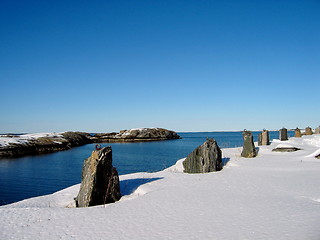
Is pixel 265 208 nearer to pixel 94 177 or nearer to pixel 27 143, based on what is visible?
pixel 94 177

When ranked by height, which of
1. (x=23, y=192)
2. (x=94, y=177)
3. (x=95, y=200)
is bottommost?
(x=23, y=192)

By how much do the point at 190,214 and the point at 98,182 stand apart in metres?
4.22

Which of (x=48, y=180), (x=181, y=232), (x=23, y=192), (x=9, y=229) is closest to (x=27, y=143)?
(x=48, y=180)

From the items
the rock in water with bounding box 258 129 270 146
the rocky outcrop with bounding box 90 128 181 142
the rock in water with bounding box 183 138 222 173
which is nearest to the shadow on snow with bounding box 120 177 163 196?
the rock in water with bounding box 183 138 222 173

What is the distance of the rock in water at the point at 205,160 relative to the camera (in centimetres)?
1317

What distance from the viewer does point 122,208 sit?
Result: 7242 millimetres

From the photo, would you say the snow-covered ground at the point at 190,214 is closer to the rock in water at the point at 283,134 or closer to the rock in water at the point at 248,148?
the rock in water at the point at 248,148

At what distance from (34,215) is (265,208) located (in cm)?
670

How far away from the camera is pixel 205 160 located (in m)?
13.3

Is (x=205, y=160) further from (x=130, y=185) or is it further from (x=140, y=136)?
(x=140, y=136)

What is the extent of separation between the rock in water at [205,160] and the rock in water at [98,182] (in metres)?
5.38

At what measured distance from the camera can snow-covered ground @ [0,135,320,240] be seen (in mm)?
5117

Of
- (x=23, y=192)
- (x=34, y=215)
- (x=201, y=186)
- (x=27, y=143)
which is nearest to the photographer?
(x=34, y=215)

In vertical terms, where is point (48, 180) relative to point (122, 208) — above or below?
below
